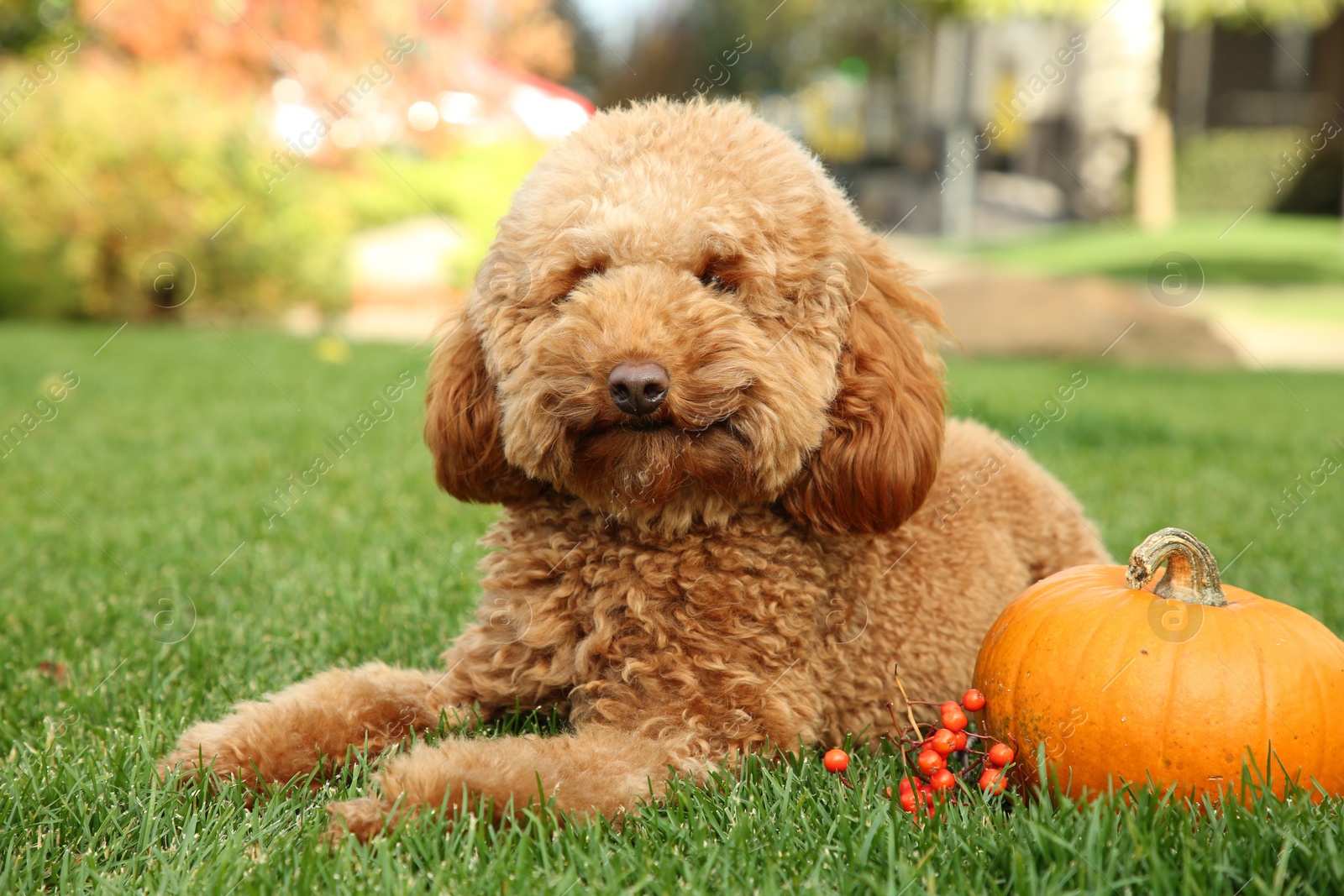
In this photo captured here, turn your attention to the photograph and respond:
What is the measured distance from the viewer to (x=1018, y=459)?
3184 millimetres

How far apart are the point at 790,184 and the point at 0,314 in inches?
479

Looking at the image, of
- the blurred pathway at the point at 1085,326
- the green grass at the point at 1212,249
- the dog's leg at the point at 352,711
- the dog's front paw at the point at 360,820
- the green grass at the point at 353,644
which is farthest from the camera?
the green grass at the point at 1212,249

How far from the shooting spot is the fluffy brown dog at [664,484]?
7.26ft

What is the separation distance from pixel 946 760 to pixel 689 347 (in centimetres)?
100

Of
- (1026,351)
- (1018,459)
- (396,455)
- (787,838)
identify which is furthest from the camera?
(1026,351)

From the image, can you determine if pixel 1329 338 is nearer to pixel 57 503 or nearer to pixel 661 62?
pixel 57 503

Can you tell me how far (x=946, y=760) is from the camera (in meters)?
2.29

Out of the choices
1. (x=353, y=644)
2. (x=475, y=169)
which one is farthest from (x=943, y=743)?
(x=475, y=169)

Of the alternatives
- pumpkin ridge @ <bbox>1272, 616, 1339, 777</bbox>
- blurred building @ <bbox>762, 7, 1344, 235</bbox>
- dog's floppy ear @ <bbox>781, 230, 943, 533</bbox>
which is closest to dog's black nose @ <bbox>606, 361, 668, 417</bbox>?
dog's floppy ear @ <bbox>781, 230, 943, 533</bbox>

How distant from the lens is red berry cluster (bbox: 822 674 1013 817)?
2.18 metres

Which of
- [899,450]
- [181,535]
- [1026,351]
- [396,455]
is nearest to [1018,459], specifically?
[899,450]

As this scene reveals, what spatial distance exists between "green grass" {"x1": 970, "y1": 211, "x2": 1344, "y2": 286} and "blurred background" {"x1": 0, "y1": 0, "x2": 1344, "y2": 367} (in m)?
0.10

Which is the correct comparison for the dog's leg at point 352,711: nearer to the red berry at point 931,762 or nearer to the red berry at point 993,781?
the red berry at point 931,762

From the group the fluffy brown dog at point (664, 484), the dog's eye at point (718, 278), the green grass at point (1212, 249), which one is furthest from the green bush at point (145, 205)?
the green grass at point (1212, 249)
